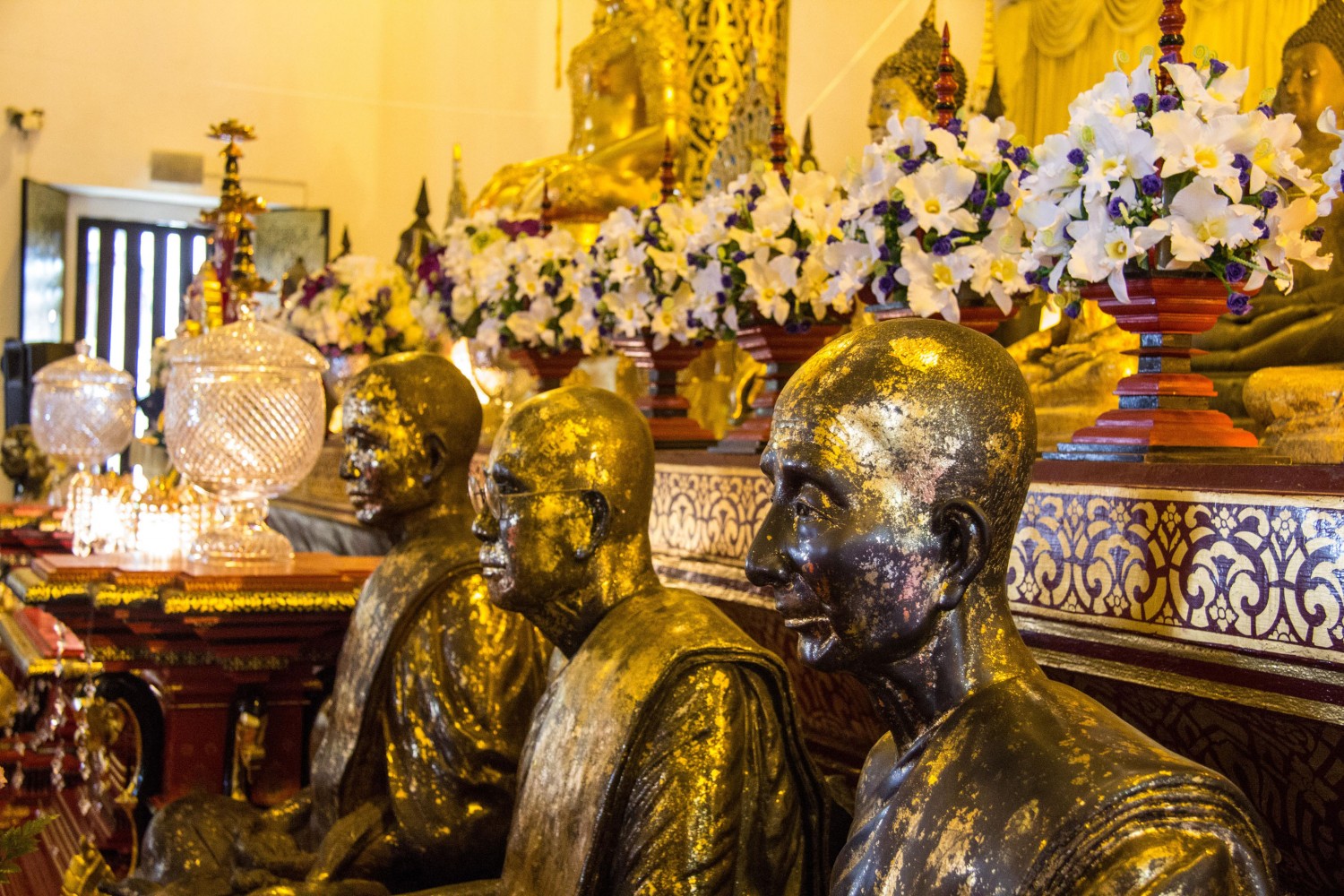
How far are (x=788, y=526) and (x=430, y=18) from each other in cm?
1135

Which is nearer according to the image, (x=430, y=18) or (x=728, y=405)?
(x=728, y=405)

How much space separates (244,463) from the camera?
327cm

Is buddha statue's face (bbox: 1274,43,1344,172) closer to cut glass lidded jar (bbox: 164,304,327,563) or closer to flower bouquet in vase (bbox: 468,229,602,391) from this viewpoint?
flower bouquet in vase (bbox: 468,229,602,391)

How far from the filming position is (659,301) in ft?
11.4

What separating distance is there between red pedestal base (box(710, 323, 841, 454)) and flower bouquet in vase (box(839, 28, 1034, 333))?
504 mm

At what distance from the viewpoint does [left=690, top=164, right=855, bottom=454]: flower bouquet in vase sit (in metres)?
2.94

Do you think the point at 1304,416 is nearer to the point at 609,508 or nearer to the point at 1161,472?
the point at 1161,472

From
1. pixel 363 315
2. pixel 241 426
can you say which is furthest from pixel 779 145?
pixel 363 315

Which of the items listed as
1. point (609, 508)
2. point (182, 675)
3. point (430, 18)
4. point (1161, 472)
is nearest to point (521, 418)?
point (609, 508)

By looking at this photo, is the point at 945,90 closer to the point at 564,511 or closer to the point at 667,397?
the point at 564,511

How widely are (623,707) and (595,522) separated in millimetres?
311

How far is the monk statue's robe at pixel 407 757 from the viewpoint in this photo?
219cm

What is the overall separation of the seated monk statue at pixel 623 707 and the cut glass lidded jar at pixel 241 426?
58.1 inches

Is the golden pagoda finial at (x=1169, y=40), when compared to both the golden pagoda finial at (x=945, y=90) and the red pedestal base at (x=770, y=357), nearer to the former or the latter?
the golden pagoda finial at (x=945, y=90)
